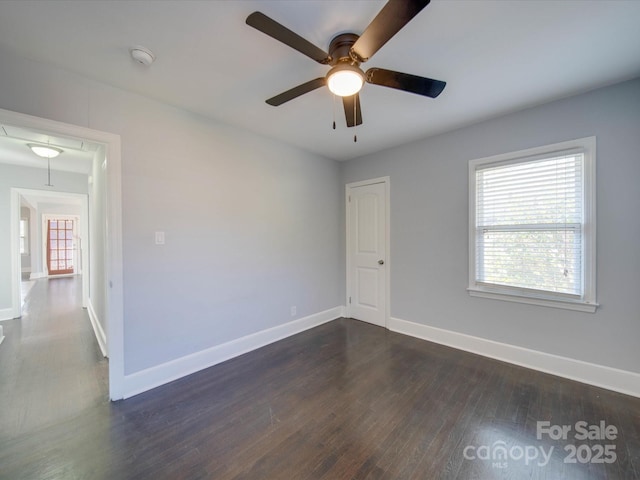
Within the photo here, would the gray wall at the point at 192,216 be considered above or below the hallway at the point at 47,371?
above

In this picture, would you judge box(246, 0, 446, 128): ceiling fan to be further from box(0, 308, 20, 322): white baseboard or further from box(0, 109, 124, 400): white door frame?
box(0, 308, 20, 322): white baseboard

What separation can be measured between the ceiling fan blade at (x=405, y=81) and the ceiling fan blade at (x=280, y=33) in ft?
1.21

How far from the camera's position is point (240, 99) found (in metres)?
2.34

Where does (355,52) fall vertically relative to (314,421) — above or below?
above

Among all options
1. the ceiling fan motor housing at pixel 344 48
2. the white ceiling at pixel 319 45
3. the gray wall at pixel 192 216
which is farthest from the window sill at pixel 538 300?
the ceiling fan motor housing at pixel 344 48

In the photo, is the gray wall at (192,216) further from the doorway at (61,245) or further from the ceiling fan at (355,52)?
the doorway at (61,245)

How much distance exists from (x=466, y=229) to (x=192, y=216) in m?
3.03

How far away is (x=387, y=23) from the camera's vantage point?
122cm

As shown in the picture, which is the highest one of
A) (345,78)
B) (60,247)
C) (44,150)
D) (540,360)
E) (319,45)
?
(319,45)

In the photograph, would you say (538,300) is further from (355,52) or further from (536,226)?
(355,52)

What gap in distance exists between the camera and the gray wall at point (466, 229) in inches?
84.9

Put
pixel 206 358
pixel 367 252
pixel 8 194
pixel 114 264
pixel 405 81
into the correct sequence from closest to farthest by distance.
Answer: pixel 405 81 < pixel 114 264 < pixel 206 358 < pixel 367 252 < pixel 8 194

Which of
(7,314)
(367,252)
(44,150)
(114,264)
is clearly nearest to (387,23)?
(114,264)

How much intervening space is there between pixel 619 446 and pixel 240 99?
3770 millimetres
